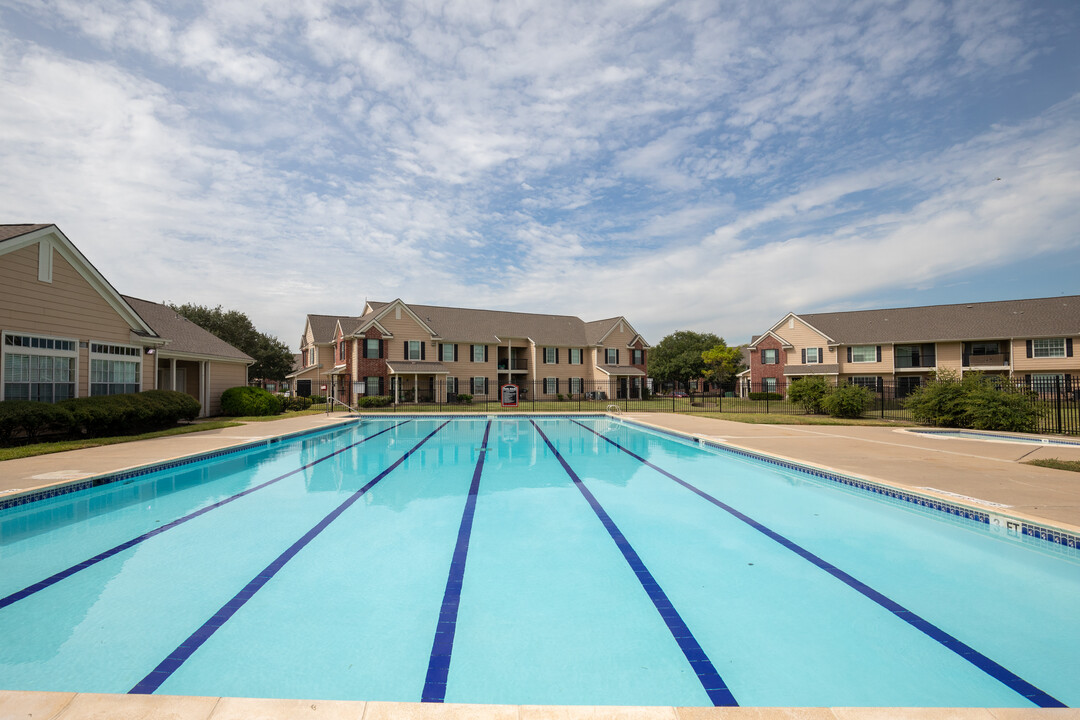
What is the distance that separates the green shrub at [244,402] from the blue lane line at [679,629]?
21435 millimetres

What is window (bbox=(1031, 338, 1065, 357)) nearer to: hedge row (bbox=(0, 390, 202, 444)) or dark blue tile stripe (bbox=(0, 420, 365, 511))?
dark blue tile stripe (bbox=(0, 420, 365, 511))

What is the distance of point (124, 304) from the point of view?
16141mm

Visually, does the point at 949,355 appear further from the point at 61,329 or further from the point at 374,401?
the point at 61,329

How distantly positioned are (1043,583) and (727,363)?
200 feet

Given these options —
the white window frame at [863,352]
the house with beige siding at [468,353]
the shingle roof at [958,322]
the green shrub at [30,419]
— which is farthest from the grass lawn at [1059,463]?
the white window frame at [863,352]

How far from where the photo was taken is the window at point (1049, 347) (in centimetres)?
3173

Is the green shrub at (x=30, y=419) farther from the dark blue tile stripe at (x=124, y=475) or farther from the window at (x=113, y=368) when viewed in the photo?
the dark blue tile stripe at (x=124, y=475)

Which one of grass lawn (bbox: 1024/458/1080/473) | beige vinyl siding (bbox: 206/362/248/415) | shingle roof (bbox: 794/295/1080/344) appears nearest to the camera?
grass lawn (bbox: 1024/458/1080/473)

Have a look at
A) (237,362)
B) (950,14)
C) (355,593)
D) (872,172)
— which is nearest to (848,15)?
(950,14)

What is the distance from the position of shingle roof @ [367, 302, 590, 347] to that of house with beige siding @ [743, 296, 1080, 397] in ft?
54.7

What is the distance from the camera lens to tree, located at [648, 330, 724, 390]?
2569 inches

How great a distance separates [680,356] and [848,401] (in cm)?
4398

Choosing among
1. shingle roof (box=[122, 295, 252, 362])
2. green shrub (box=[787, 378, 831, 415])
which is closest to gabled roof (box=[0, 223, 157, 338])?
shingle roof (box=[122, 295, 252, 362])

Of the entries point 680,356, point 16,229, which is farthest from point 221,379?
point 680,356
